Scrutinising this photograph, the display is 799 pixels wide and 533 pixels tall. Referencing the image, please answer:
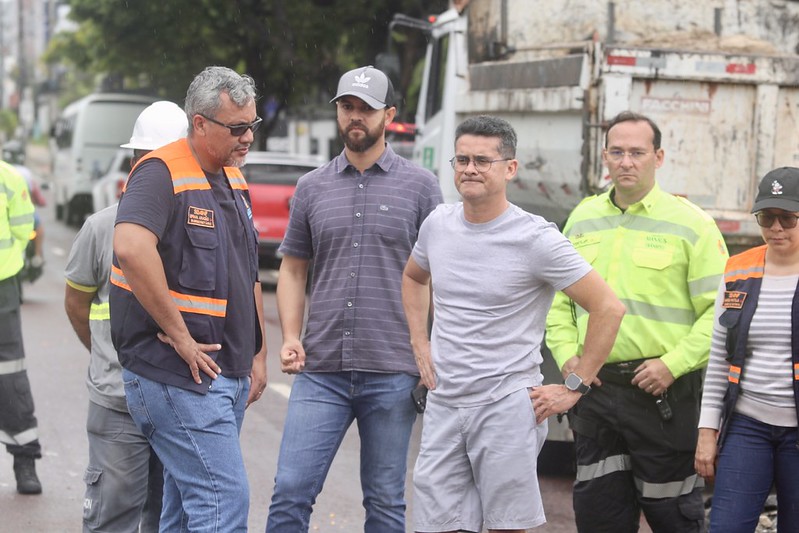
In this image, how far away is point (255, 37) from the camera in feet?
89.1

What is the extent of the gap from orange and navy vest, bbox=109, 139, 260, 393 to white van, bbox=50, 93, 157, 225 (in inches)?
1039

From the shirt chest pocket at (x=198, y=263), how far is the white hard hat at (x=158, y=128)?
901mm

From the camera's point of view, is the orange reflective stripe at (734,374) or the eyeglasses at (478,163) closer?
→ the eyeglasses at (478,163)

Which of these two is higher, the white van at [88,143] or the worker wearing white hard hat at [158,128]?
the worker wearing white hard hat at [158,128]

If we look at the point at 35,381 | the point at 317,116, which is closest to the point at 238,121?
the point at 35,381

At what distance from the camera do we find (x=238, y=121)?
4.47 m

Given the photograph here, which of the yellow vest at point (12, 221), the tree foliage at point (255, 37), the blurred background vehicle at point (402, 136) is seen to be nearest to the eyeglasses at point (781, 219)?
the yellow vest at point (12, 221)

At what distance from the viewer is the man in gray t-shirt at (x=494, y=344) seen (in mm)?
4613

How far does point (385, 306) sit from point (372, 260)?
18cm

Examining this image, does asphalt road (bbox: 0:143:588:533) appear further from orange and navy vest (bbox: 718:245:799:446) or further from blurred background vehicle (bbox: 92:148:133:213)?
blurred background vehicle (bbox: 92:148:133:213)

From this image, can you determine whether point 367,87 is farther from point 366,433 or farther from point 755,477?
point 755,477

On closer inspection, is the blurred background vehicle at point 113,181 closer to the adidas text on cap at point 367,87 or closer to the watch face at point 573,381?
the adidas text on cap at point 367,87

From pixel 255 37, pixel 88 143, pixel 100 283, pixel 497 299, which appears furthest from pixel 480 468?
pixel 88 143

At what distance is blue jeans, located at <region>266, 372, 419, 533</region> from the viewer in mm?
5188
